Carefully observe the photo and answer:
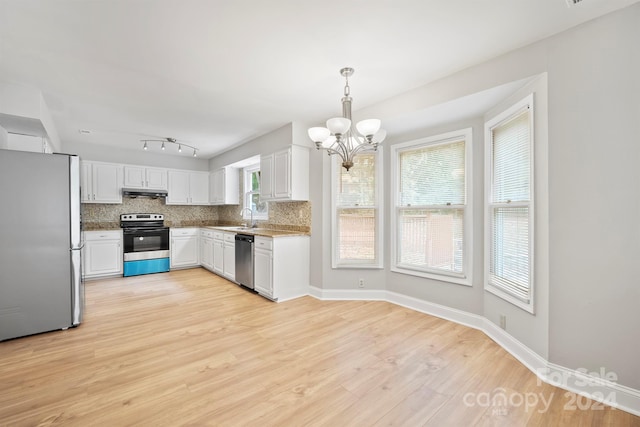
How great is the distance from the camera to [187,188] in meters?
6.40

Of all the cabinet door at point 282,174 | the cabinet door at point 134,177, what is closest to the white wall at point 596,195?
the cabinet door at point 282,174

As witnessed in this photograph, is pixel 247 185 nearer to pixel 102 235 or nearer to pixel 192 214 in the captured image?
pixel 192 214

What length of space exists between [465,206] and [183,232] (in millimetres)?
5530

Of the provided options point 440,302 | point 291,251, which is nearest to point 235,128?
point 291,251

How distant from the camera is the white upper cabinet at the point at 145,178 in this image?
5.64 metres

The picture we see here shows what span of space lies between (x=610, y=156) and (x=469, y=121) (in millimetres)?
1447

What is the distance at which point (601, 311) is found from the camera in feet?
6.08

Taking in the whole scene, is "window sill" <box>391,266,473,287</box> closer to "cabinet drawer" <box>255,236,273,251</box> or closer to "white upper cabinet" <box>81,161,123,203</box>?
"cabinet drawer" <box>255,236,273,251</box>

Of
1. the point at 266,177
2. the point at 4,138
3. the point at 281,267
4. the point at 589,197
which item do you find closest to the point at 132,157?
the point at 4,138

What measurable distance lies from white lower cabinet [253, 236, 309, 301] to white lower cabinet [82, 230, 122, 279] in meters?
3.12

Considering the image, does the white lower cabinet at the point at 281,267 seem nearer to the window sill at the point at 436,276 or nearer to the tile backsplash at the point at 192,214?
the tile backsplash at the point at 192,214

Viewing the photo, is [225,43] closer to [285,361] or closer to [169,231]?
[285,361]

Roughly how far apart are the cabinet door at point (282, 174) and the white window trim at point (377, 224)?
0.68 m

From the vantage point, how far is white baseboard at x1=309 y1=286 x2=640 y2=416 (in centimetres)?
178
